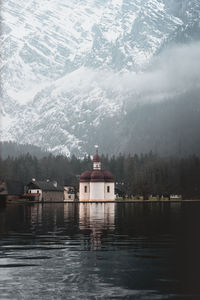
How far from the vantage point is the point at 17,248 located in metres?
38.5

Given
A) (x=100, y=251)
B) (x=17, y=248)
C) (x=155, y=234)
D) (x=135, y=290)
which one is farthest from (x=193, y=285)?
(x=155, y=234)

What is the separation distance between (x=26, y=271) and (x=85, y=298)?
6192 mm

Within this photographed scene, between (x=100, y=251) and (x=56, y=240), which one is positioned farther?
(x=56, y=240)

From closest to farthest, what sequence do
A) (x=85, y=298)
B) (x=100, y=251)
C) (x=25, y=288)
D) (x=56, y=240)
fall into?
1. (x=85, y=298)
2. (x=25, y=288)
3. (x=100, y=251)
4. (x=56, y=240)

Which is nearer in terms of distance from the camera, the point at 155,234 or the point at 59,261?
the point at 59,261

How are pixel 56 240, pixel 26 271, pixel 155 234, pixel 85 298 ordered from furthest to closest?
pixel 155 234 < pixel 56 240 < pixel 26 271 < pixel 85 298

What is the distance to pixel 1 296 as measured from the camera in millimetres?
24047

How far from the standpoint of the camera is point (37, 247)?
3941 centimetres

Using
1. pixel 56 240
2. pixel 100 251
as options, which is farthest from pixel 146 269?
pixel 56 240

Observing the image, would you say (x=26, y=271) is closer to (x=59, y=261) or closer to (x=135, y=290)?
(x=59, y=261)

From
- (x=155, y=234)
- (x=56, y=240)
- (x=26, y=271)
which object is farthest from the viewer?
(x=155, y=234)

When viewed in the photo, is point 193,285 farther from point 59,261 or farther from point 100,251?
point 100,251

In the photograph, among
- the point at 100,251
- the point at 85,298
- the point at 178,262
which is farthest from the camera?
the point at 100,251

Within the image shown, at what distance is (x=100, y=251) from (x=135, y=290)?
1206 cm
